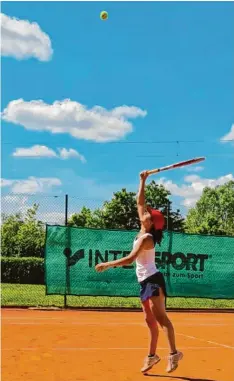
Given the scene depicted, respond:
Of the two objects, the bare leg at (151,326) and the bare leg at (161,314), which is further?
the bare leg at (151,326)

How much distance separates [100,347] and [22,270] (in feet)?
61.7

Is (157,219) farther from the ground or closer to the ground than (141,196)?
closer to the ground

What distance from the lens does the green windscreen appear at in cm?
1371

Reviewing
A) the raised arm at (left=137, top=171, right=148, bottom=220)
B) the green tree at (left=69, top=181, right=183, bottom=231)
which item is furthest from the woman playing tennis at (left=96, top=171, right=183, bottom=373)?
the green tree at (left=69, top=181, right=183, bottom=231)

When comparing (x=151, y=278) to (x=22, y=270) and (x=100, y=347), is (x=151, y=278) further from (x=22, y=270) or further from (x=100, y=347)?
(x=22, y=270)

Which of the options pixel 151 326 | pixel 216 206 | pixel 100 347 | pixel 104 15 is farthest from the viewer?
pixel 216 206

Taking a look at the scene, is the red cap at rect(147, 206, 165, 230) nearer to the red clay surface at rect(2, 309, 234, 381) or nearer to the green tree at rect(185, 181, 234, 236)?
the red clay surface at rect(2, 309, 234, 381)

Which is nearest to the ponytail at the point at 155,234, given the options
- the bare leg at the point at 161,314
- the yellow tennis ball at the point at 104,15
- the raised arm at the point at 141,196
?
the raised arm at the point at 141,196

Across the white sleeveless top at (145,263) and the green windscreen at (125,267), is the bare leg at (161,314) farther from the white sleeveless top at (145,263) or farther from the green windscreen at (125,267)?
the green windscreen at (125,267)

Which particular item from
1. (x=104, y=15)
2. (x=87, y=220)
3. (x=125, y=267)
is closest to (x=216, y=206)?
(x=87, y=220)

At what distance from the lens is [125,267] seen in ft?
46.6

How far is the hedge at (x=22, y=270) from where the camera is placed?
25906mm

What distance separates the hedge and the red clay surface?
43.6 feet

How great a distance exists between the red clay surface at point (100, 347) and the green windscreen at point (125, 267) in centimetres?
123
